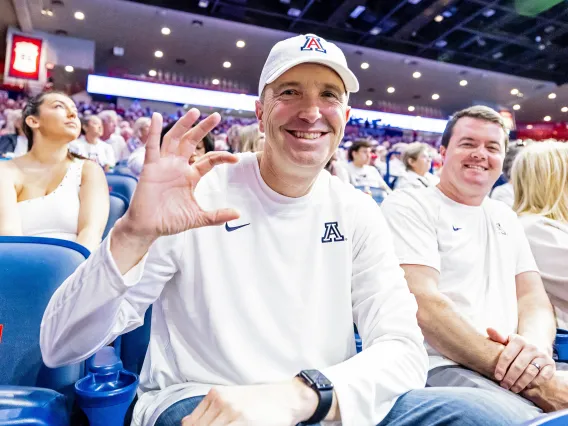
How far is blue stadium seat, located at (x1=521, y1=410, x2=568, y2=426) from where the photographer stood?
1.76ft

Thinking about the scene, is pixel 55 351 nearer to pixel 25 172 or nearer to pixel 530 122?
pixel 25 172

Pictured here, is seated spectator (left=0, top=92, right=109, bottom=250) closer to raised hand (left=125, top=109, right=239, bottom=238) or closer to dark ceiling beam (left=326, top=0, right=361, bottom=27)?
raised hand (left=125, top=109, right=239, bottom=238)

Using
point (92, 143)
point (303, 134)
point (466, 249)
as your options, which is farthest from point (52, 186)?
point (92, 143)

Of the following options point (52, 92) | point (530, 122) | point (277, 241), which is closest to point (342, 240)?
point (277, 241)

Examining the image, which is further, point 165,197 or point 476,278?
point 476,278

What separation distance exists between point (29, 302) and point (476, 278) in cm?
137

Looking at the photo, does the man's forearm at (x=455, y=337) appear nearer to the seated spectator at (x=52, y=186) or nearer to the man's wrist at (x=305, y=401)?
the man's wrist at (x=305, y=401)

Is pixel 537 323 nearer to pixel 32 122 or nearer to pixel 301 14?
pixel 32 122

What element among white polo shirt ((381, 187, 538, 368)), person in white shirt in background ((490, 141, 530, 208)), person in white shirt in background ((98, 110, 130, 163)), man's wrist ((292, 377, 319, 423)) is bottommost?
man's wrist ((292, 377, 319, 423))

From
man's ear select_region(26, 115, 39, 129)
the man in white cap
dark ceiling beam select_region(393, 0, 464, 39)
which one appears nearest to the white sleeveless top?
man's ear select_region(26, 115, 39, 129)

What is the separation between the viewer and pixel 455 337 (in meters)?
1.29

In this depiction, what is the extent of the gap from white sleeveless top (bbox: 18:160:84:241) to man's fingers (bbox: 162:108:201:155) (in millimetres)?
1322

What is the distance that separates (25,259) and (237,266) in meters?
0.53

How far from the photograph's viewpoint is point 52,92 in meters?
2.28
